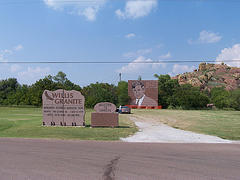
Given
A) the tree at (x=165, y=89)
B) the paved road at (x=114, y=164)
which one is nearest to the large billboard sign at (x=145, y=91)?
the tree at (x=165, y=89)

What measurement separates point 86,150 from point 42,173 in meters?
3.51

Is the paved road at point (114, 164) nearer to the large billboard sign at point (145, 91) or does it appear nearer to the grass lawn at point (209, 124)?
the grass lawn at point (209, 124)

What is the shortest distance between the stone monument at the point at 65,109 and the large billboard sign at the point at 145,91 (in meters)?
48.4

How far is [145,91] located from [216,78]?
107324mm

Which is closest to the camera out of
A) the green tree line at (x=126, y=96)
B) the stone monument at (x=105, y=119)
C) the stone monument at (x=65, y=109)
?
the stone monument at (x=105, y=119)

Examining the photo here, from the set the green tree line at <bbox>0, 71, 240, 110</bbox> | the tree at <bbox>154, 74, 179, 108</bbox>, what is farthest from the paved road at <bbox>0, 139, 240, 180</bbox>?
the tree at <bbox>154, 74, 179, 108</bbox>

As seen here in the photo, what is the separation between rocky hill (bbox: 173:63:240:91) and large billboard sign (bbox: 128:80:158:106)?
76.8 m

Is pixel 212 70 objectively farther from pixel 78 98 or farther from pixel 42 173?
pixel 42 173

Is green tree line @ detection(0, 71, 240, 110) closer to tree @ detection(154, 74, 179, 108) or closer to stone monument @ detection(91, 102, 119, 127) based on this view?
tree @ detection(154, 74, 179, 108)

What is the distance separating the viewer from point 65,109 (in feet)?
64.0

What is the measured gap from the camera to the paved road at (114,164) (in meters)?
6.19

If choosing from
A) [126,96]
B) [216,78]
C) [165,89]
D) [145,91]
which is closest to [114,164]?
[145,91]

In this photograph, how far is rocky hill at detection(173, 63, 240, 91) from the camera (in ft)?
463

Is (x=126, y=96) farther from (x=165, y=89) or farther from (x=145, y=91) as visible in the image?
(x=165, y=89)
